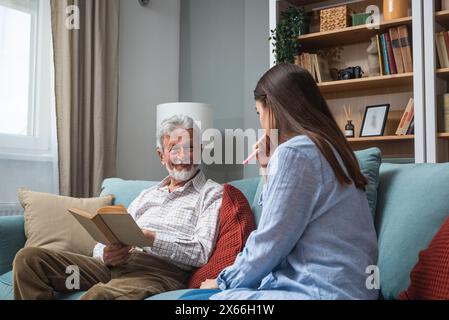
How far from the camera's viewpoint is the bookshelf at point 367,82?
293 centimetres

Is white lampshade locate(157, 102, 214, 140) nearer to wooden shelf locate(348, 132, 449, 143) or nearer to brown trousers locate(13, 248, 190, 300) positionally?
wooden shelf locate(348, 132, 449, 143)

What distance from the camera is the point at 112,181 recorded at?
2695mm

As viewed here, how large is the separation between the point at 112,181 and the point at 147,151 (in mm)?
1340

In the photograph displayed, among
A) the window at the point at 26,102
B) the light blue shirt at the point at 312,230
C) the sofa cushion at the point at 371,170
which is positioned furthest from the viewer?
the window at the point at 26,102

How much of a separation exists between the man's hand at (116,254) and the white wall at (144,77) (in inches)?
77.7

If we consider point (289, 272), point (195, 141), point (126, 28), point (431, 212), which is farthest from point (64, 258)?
point (126, 28)

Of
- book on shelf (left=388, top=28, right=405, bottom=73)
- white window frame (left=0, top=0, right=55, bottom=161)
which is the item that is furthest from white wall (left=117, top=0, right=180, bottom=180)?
book on shelf (left=388, top=28, right=405, bottom=73)

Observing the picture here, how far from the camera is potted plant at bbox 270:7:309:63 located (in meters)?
3.32

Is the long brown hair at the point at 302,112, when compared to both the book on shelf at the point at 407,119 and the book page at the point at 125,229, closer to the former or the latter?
the book page at the point at 125,229

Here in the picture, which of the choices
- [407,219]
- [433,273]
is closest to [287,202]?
[433,273]

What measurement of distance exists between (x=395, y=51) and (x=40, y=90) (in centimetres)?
221

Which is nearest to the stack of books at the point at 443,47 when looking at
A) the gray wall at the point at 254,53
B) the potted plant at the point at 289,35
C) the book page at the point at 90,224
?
the potted plant at the point at 289,35

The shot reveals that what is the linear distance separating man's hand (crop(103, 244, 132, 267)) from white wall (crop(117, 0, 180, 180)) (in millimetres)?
1974
